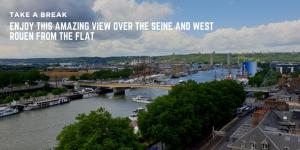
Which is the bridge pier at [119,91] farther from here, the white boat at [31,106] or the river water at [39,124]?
the white boat at [31,106]

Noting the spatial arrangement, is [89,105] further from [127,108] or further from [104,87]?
[104,87]

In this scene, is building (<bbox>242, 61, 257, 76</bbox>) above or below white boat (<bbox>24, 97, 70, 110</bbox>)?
above

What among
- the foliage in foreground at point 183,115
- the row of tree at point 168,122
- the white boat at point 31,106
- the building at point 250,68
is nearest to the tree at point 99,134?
the row of tree at point 168,122

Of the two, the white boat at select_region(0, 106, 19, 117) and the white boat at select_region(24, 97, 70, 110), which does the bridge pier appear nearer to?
the white boat at select_region(24, 97, 70, 110)

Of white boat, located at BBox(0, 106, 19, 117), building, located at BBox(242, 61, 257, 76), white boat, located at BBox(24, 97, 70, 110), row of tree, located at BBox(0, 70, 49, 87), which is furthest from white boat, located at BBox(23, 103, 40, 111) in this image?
building, located at BBox(242, 61, 257, 76)

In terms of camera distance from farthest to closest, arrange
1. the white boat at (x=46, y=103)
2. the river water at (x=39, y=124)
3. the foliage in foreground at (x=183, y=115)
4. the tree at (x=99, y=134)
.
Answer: the white boat at (x=46, y=103) < the river water at (x=39, y=124) < the foliage in foreground at (x=183, y=115) < the tree at (x=99, y=134)

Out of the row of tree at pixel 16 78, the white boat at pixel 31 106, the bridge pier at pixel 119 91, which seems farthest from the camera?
the bridge pier at pixel 119 91

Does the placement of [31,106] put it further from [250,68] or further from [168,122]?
[250,68]

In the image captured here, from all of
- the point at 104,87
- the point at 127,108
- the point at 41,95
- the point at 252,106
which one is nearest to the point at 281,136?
the point at 252,106
